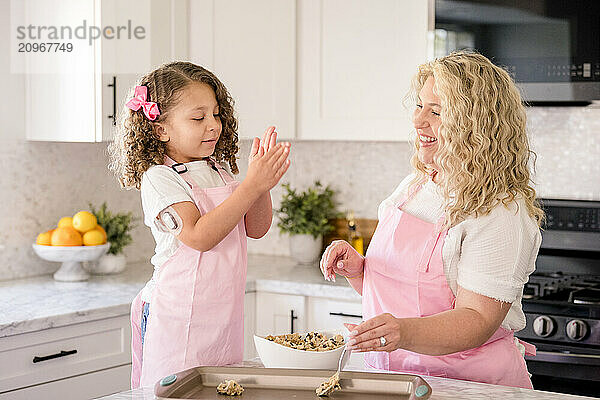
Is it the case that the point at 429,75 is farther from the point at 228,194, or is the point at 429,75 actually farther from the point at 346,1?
the point at 346,1

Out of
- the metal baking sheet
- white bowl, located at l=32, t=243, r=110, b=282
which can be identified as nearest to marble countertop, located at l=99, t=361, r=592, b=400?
the metal baking sheet

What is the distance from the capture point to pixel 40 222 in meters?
3.26

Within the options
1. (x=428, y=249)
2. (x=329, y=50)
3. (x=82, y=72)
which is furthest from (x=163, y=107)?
(x=329, y=50)

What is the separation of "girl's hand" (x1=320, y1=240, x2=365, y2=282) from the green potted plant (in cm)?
159

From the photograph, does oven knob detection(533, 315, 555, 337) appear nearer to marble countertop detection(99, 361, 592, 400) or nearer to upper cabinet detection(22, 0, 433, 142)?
upper cabinet detection(22, 0, 433, 142)

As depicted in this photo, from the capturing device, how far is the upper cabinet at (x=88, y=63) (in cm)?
296

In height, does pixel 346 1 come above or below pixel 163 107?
above

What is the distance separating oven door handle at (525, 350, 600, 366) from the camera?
8.61 feet

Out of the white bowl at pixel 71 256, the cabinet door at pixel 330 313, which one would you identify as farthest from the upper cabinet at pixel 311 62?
the white bowl at pixel 71 256

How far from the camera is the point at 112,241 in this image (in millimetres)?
3312

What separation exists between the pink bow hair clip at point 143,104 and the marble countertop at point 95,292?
89 centimetres

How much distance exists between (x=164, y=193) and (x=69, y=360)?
104 cm

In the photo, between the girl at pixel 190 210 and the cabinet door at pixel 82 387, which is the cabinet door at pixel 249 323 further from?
the girl at pixel 190 210

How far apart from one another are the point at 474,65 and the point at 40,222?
2.06 meters
